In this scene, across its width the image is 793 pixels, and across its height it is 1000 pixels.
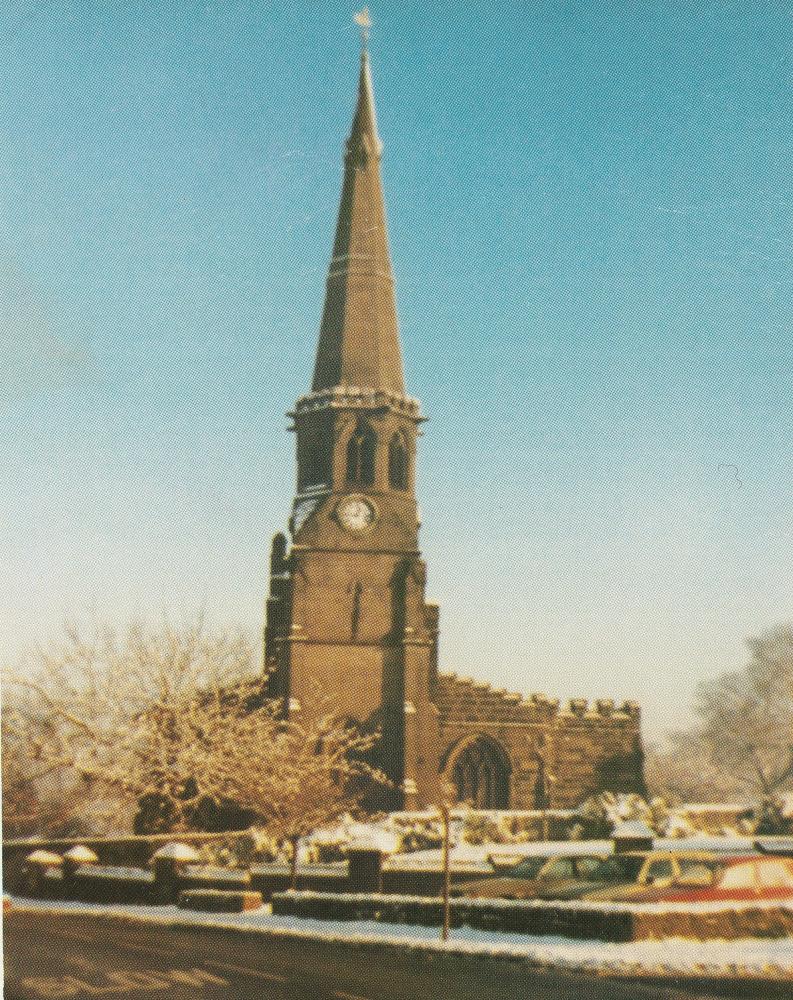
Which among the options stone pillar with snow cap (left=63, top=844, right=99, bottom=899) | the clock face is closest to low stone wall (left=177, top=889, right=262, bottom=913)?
stone pillar with snow cap (left=63, top=844, right=99, bottom=899)

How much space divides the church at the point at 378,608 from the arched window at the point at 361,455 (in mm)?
56

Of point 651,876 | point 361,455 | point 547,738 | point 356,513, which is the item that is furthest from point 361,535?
point 651,876

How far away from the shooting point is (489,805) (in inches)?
2063

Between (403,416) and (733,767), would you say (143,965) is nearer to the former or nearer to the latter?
(733,767)

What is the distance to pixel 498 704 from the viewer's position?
2105 inches

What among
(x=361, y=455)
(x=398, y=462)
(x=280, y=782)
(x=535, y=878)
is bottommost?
(x=535, y=878)

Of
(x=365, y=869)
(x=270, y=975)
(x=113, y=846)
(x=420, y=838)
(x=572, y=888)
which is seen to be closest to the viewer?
(x=270, y=975)

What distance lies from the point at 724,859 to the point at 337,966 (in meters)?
5.58

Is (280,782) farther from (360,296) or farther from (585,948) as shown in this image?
(360,296)

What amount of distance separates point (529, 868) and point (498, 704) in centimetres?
3334

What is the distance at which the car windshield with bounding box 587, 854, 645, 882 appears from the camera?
17.5 meters

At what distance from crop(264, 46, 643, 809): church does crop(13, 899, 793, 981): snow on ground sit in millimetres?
30704

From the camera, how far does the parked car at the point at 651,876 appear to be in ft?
52.7

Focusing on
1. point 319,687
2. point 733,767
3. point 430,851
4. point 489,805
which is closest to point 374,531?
point 319,687
